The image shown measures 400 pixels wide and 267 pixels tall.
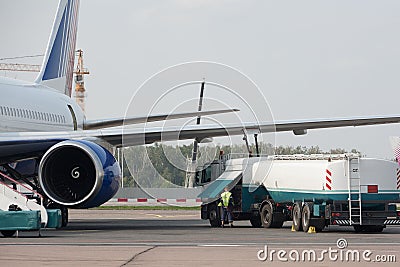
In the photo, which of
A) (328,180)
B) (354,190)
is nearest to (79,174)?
(328,180)

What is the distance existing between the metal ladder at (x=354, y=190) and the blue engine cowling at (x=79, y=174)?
6.20 m

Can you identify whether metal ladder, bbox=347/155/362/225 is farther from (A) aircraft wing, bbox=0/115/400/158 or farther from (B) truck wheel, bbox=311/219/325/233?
(A) aircraft wing, bbox=0/115/400/158

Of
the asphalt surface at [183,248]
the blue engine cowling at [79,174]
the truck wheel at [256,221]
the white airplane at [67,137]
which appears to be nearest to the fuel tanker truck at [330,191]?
the truck wheel at [256,221]

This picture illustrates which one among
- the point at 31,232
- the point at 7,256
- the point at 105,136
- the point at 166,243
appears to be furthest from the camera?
the point at 105,136

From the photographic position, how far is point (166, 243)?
Result: 65.6 ft

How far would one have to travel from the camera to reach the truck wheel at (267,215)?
28391 millimetres

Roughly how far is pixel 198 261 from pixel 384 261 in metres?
3.02

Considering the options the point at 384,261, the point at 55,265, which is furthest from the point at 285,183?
the point at 55,265

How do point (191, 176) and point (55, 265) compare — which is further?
point (191, 176)

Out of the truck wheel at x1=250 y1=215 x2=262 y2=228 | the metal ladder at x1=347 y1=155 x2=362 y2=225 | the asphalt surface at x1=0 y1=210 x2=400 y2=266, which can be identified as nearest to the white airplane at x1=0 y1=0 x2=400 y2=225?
the asphalt surface at x1=0 y1=210 x2=400 y2=266

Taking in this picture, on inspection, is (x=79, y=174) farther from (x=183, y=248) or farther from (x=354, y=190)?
(x=183, y=248)

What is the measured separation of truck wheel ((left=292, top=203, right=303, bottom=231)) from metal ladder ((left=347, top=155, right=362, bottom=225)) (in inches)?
70.4

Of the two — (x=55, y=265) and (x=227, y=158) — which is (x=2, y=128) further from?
(x=55, y=265)

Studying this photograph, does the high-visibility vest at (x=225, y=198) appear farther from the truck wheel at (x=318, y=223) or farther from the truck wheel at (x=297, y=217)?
the truck wheel at (x=318, y=223)
